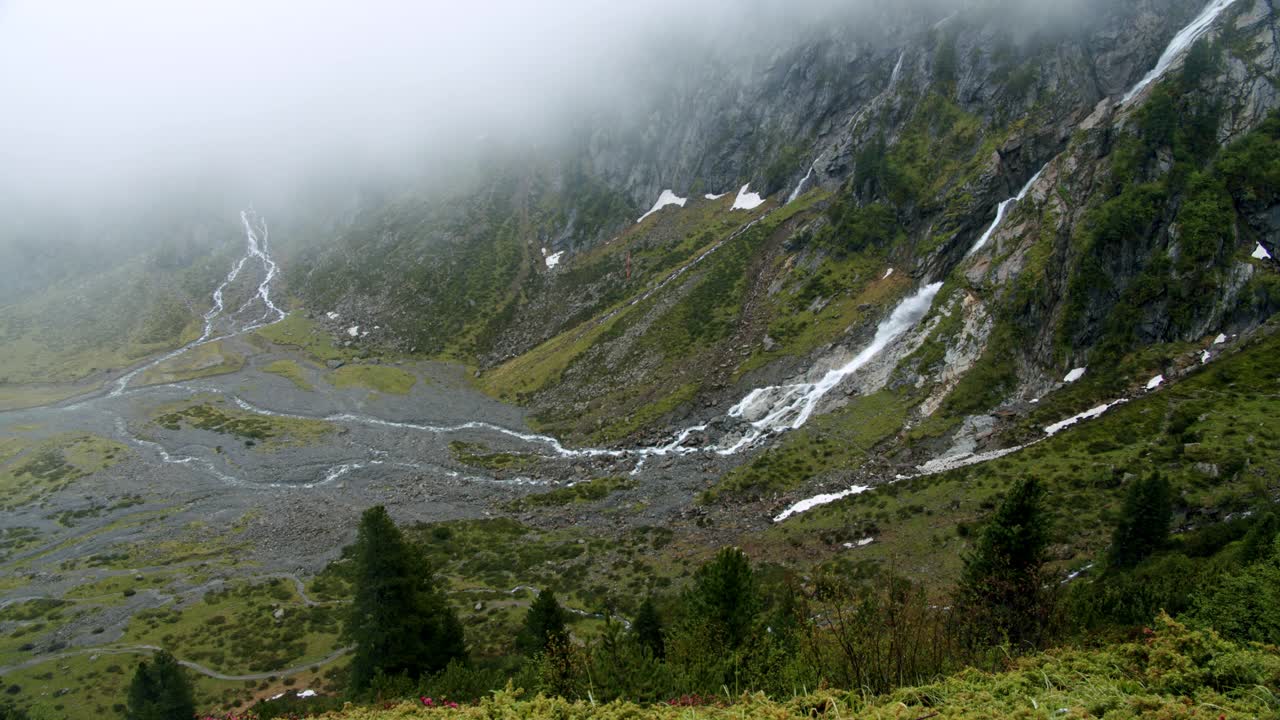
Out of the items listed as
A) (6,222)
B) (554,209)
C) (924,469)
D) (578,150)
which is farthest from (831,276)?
(6,222)

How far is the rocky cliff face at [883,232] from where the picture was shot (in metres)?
50.3

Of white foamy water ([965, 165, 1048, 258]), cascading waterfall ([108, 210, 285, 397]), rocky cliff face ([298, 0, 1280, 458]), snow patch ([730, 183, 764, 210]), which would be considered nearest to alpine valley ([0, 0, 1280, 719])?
rocky cliff face ([298, 0, 1280, 458])

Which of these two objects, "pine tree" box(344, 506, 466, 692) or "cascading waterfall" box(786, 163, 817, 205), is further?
"cascading waterfall" box(786, 163, 817, 205)

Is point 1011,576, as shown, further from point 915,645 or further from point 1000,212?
point 1000,212

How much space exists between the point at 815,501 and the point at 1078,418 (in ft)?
66.1

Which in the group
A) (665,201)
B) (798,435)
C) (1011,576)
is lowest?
(1011,576)

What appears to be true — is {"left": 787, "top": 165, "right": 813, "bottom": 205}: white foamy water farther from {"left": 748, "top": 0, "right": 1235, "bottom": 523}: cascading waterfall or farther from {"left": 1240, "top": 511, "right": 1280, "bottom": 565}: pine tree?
{"left": 1240, "top": 511, "right": 1280, "bottom": 565}: pine tree

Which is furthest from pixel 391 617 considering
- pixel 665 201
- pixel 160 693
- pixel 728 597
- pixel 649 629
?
pixel 665 201

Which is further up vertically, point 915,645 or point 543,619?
point 915,645

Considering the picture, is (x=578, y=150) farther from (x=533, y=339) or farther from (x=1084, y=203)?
(x=1084, y=203)

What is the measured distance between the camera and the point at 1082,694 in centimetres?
594

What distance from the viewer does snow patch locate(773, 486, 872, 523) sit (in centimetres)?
4416

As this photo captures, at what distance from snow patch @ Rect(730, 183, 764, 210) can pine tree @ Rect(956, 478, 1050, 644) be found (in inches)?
3891

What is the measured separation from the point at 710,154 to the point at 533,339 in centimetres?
5814
